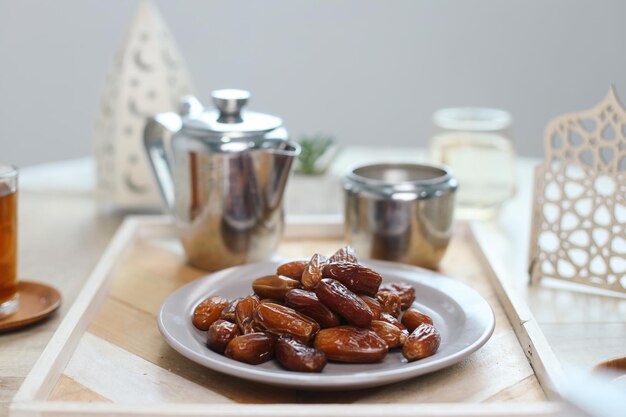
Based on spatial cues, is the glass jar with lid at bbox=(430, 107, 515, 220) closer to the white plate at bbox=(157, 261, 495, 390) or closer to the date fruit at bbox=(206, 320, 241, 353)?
the white plate at bbox=(157, 261, 495, 390)

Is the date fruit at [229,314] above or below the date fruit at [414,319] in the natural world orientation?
above

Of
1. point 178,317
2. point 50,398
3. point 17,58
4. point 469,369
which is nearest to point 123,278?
point 178,317

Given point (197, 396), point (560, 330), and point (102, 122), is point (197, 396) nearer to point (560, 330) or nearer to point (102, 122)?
point (560, 330)

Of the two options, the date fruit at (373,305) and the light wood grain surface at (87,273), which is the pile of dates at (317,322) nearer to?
the date fruit at (373,305)

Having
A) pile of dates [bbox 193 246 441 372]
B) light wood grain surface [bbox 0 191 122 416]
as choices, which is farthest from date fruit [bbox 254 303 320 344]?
light wood grain surface [bbox 0 191 122 416]

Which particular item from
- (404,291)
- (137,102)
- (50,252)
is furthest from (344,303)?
(137,102)

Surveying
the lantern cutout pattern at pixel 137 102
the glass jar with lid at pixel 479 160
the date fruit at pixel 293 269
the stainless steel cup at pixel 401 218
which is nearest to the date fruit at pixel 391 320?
the date fruit at pixel 293 269

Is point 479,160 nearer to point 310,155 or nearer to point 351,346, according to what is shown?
point 310,155
